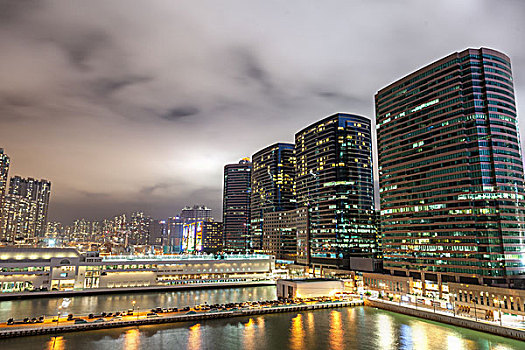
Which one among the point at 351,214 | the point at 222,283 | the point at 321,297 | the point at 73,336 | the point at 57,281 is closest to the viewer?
the point at 73,336

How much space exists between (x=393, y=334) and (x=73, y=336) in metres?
64.2

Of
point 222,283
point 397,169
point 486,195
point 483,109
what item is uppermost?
point 483,109

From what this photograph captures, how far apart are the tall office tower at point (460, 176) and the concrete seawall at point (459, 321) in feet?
59.6

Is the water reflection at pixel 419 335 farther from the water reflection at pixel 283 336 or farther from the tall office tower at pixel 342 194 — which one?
the tall office tower at pixel 342 194

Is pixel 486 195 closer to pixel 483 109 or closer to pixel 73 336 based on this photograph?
pixel 483 109

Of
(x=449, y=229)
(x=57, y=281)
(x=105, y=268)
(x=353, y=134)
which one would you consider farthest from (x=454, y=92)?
(x=57, y=281)

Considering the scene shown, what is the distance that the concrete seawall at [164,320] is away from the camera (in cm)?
6538

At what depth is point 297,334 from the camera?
6881cm

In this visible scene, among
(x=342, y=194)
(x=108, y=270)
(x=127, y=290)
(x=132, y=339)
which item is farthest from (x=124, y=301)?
(x=342, y=194)

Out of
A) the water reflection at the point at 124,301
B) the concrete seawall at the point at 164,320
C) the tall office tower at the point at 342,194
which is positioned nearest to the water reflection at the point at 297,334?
the concrete seawall at the point at 164,320

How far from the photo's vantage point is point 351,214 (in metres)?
164

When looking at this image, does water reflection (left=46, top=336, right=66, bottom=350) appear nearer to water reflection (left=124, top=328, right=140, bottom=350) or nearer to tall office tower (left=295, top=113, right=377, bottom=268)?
water reflection (left=124, top=328, right=140, bottom=350)

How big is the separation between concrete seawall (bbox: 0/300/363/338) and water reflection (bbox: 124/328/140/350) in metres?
4.67

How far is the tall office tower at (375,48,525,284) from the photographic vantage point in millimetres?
90562
